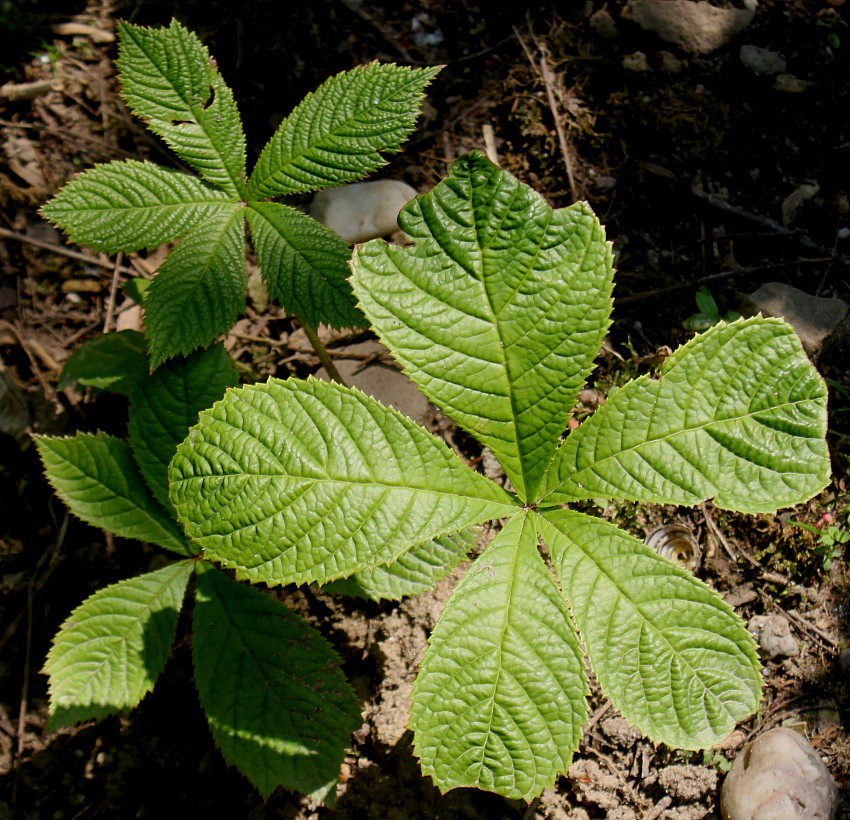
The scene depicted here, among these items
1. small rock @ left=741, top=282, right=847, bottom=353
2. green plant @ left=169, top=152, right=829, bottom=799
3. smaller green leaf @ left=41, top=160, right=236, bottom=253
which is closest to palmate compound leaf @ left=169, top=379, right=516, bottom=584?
green plant @ left=169, top=152, right=829, bottom=799

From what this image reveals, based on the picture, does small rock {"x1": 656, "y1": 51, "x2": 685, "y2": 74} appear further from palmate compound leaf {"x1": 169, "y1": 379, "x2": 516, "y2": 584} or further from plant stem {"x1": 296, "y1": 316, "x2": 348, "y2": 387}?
palmate compound leaf {"x1": 169, "y1": 379, "x2": 516, "y2": 584}

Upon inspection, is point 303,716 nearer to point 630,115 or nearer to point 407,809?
point 407,809

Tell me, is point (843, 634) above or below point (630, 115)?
below

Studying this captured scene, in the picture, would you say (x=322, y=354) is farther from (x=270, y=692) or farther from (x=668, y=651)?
(x=668, y=651)

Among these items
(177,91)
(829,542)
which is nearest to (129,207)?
(177,91)

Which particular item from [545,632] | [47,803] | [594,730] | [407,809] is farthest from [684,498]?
[47,803]

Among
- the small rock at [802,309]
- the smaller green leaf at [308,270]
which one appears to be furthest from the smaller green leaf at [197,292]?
the small rock at [802,309]
